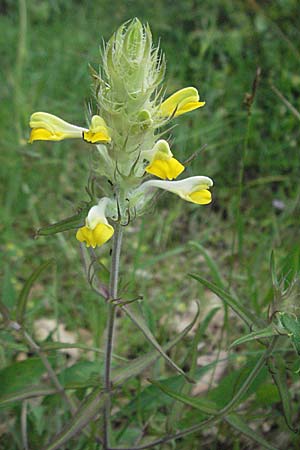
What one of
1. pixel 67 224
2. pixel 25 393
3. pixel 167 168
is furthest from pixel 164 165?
pixel 25 393

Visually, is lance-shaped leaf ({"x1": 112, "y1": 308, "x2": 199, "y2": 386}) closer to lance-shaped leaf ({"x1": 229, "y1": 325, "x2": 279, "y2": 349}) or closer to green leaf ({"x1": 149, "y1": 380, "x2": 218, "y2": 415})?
green leaf ({"x1": 149, "y1": 380, "x2": 218, "y2": 415})

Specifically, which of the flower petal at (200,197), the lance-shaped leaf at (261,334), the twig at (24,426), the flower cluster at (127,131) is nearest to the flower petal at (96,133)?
the flower cluster at (127,131)

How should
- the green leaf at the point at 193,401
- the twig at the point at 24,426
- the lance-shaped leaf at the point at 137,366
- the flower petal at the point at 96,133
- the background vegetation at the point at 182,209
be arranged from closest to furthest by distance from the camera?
the flower petal at the point at 96,133, the green leaf at the point at 193,401, the lance-shaped leaf at the point at 137,366, the twig at the point at 24,426, the background vegetation at the point at 182,209

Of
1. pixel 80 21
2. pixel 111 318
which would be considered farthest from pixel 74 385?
pixel 80 21

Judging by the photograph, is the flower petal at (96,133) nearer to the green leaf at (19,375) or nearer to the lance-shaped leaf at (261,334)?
the lance-shaped leaf at (261,334)

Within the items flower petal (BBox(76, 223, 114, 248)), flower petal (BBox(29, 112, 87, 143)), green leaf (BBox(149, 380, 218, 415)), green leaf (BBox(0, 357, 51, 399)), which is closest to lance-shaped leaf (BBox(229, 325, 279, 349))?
green leaf (BBox(149, 380, 218, 415))

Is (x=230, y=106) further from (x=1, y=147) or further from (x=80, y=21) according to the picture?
(x=80, y=21)
